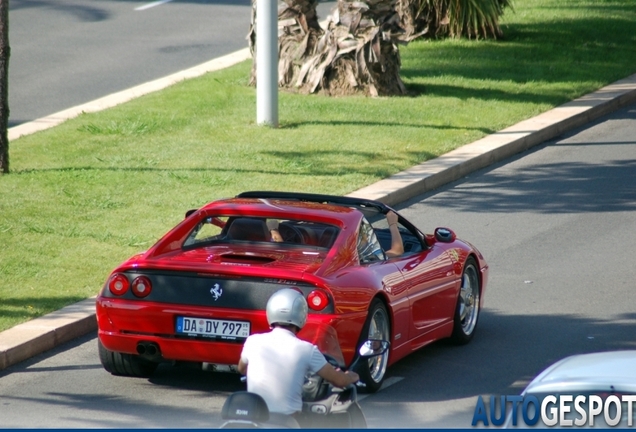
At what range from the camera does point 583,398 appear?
215 inches

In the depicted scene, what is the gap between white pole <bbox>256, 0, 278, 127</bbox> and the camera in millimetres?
17734

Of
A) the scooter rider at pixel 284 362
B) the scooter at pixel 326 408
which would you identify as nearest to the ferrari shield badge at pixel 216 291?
the scooter at pixel 326 408

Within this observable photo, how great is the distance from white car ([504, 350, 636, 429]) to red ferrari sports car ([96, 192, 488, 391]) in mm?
1737

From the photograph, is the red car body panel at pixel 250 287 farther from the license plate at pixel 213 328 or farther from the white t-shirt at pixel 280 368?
the white t-shirt at pixel 280 368

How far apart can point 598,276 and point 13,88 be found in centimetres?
1251

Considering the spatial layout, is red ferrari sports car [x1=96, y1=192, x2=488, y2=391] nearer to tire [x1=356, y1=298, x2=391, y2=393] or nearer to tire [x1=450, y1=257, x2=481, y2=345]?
tire [x1=356, y1=298, x2=391, y2=393]

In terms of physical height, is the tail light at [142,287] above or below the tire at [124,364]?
above

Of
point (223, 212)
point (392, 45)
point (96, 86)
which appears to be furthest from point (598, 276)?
point (96, 86)

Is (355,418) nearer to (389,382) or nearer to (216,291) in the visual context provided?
(216,291)

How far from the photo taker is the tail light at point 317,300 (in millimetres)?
8000

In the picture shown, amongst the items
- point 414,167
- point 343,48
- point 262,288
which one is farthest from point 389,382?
point 343,48

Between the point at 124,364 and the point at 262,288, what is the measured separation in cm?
135

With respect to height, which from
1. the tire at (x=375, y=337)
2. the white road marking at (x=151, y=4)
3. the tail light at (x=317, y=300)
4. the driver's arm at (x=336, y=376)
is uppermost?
the white road marking at (x=151, y=4)

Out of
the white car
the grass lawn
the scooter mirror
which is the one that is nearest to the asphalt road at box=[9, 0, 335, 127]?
the grass lawn
